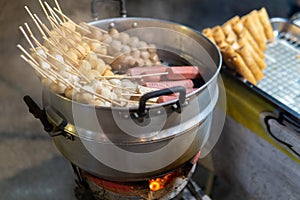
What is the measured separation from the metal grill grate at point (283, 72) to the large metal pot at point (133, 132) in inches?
23.7

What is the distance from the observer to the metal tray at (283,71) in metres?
1.85

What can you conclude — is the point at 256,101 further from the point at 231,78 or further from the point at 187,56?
the point at 187,56

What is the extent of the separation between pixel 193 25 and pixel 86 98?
88.8 inches

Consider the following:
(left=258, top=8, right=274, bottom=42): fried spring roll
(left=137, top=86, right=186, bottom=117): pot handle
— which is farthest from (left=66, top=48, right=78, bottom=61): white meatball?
(left=258, top=8, right=274, bottom=42): fried spring roll

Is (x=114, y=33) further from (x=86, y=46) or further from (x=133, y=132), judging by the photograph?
(x=133, y=132)

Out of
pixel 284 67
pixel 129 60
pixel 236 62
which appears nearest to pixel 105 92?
pixel 129 60

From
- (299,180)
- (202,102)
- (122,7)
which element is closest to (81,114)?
(202,102)

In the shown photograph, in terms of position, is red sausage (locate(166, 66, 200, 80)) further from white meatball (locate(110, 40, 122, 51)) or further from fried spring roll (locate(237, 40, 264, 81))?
fried spring roll (locate(237, 40, 264, 81))

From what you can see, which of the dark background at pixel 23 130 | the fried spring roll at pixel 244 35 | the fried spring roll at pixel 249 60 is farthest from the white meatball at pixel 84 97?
the fried spring roll at pixel 244 35

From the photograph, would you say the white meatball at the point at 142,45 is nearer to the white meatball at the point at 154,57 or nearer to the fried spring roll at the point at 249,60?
the white meatball at the point at 154,57

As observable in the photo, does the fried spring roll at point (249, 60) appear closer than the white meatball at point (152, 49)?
No

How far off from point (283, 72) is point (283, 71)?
11mm

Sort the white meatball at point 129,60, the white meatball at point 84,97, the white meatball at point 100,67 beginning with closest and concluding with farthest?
the white meatball at point 84,97 → the white meatball at point 100,67 → the white meatball at point 129,60

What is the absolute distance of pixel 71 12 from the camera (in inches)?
93.0
